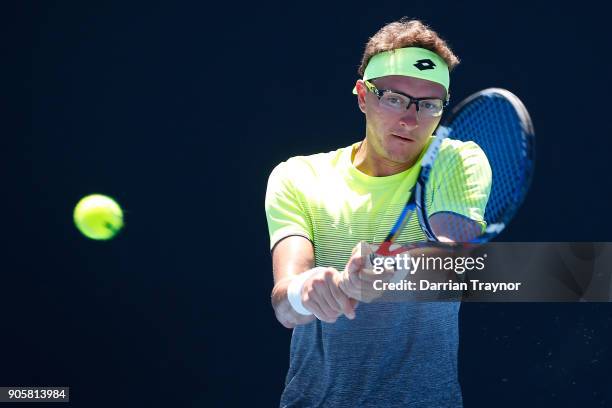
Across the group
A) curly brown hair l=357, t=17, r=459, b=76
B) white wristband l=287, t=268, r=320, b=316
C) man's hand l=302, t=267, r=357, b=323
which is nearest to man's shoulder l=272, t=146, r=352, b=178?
curly brown hair l=357, t=17, r=459, b=76

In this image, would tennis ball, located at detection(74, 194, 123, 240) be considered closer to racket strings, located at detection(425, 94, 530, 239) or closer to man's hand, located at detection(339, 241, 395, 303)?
racket strings, located at detection(425, 94, 530, 239)

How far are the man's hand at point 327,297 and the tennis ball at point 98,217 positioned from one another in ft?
6.05

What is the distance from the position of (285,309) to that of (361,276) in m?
0.41

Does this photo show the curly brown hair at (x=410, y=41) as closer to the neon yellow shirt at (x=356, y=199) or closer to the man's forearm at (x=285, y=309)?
the neon yellow shirt at (x=356, y=199)

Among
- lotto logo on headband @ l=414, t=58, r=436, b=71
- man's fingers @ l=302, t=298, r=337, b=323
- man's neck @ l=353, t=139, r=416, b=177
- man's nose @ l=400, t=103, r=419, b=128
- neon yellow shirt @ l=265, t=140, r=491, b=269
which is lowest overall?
man's fingers @ l=302, t=298, r=337, b=323

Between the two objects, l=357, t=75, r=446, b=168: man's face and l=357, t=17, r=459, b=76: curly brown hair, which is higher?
l=357, t=17, r=459, b=76: curly brown hair

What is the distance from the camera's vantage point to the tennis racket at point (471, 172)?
2166 millimetres

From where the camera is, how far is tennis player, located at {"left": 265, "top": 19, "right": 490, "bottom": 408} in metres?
2.29

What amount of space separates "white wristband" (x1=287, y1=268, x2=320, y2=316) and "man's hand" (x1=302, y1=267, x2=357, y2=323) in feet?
0.16

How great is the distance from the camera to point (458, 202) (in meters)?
2.24

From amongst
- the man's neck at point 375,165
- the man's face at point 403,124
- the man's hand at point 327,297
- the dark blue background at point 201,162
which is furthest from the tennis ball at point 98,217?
the man's hand at point 327,297

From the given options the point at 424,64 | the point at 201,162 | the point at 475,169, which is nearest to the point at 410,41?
the point at 424,64

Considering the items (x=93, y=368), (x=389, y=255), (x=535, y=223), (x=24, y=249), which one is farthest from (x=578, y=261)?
(x=24, y=249)

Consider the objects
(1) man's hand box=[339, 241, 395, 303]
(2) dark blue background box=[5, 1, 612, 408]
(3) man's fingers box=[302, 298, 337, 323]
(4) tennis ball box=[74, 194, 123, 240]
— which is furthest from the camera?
(4) tennis ball box=[74, 194, 123, 240]
